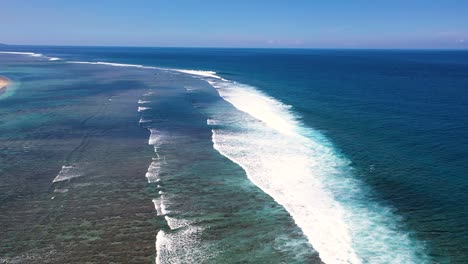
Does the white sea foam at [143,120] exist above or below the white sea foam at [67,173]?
above

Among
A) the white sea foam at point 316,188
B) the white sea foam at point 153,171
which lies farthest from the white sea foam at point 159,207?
the white sea foam at point 316,188

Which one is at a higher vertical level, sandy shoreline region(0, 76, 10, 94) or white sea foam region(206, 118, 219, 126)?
sandy shoreline region(0, 76, 10, 94)

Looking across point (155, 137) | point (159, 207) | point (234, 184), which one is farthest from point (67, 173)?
point (234, 184)

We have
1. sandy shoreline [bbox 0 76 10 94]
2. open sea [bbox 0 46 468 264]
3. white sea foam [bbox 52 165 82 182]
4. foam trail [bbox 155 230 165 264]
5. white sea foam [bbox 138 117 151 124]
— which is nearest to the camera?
foam trail [bbox 155 230 165 264]

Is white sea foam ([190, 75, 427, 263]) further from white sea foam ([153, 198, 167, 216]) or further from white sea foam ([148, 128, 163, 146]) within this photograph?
white sea foam ([153, 198, 167, 216])

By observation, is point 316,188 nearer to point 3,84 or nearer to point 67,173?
point 67,173

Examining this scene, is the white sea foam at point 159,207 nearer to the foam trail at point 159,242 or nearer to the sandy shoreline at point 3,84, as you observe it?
the foam trail at point 159,242

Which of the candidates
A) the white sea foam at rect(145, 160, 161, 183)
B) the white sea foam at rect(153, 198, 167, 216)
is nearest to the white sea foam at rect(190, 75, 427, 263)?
the white sea foam at rect(145, 160, 161, 183)
